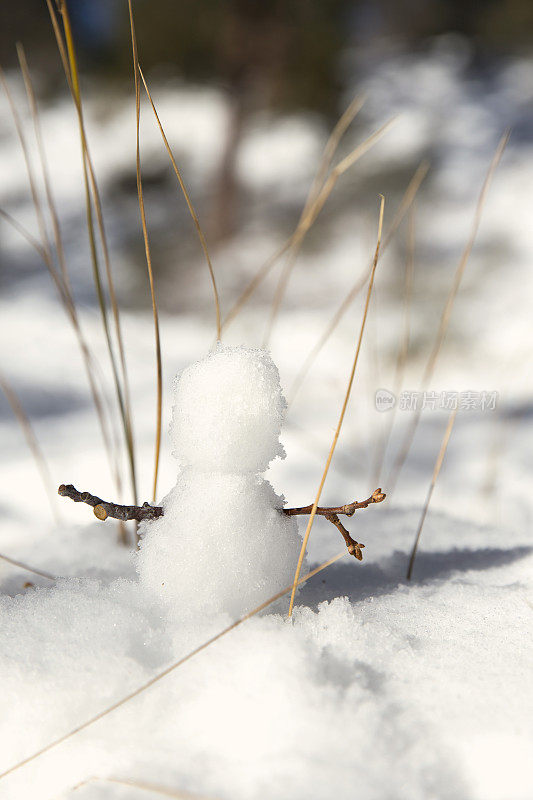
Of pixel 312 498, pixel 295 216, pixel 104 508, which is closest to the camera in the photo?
pixel 104 508

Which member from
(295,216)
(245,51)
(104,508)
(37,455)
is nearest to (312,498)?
(37,455)

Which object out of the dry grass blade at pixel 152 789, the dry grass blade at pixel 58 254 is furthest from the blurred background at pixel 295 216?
the dry grass blade at pixel 152 789

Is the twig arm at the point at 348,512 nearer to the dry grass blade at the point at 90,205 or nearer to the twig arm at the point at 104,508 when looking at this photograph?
the twig arm at the point at 104,508

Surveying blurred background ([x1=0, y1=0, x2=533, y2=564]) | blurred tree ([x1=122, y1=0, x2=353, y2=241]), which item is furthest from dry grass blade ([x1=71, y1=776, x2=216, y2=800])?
blurred tree ([x1=122, y1=0, x2=353, y2=241])

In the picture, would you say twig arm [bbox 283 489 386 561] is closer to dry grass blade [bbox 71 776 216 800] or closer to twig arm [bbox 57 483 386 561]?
twig arm [bbox 57 483 386 561]

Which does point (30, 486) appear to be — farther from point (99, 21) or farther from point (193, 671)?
point (99, 21)

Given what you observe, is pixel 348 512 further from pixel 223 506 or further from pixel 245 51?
pixel 245 51
